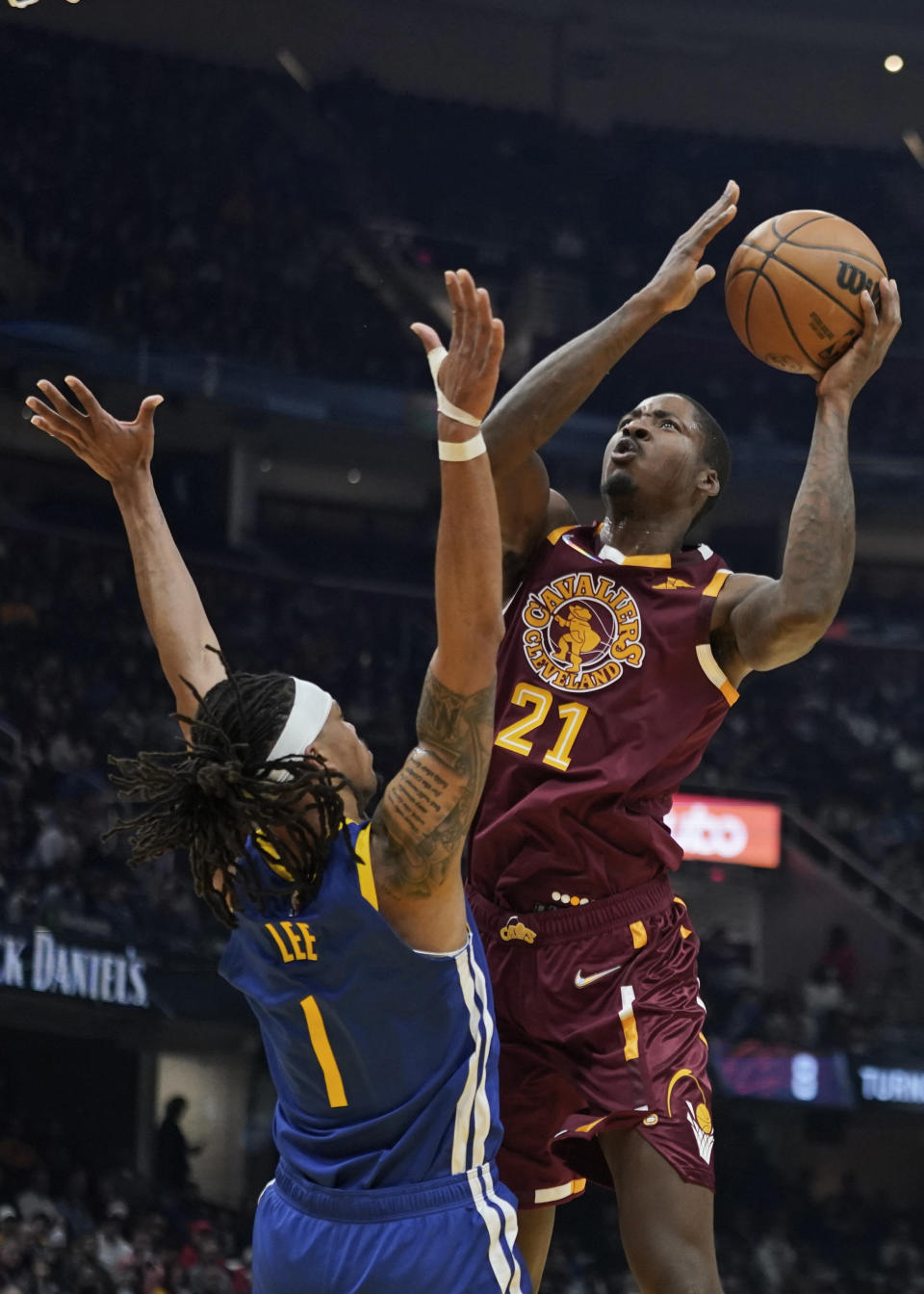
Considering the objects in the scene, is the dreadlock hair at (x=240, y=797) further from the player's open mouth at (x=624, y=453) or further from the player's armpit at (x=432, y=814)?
the player's open mouth at (x=624, y=453)

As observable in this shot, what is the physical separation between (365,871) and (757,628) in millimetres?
1218

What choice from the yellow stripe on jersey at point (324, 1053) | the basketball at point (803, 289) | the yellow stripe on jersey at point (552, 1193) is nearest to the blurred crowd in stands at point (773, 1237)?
the yellow stripe on jersey at point (552, 1193)

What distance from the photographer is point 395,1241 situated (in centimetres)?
278

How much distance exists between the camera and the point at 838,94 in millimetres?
20922

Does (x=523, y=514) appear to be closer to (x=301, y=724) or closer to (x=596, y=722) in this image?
(x=596, y=722)

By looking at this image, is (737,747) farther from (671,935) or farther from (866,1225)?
(671,935)

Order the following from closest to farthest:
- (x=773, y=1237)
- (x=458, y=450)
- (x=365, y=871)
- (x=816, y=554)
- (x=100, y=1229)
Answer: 1. (x=458, y=450)
2. (x=365, y=871)
3. (x=816, y=554)
4. (x=100, y=1229)
5. (x=773, y=1237)

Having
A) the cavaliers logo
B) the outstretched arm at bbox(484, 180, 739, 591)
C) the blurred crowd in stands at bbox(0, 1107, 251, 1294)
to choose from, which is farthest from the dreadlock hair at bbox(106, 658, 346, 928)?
the blurred crowd in stands at bbox(0, 1107, 251, 1294)

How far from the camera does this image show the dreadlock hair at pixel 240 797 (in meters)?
2.76

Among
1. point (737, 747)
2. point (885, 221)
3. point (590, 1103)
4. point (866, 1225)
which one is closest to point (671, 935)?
point (590, 1103)

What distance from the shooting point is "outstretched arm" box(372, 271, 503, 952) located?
8.75ft

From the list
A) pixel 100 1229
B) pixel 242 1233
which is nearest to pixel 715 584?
pixel 100 1229

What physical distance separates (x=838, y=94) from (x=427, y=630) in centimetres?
868

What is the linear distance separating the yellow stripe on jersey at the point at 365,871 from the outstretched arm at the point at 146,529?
0.76 metres
